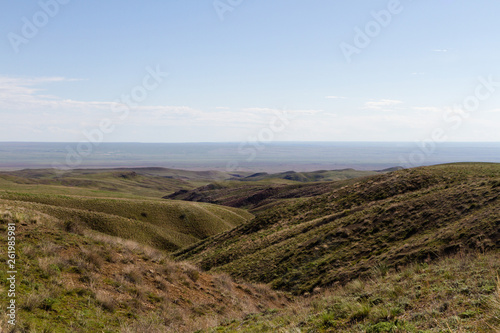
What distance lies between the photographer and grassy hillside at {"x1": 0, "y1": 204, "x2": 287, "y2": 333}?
9367 mm

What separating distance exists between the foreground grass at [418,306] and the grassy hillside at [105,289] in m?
2.24

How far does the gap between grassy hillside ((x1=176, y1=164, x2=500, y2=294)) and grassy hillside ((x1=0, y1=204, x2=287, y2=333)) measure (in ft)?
12.9

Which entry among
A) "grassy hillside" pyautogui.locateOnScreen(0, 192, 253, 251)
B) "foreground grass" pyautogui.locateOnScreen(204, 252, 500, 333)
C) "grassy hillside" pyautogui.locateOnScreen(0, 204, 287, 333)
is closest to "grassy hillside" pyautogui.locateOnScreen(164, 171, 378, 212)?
"grassy hillside" pyautogui.locateOnScreen(0, 192, 253, 251)

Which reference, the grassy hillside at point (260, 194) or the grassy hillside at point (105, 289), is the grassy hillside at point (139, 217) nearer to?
the grassy hillside at point (105, 289)

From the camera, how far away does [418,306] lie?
7867mm

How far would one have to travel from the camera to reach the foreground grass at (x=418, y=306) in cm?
634

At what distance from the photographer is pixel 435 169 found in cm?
3338

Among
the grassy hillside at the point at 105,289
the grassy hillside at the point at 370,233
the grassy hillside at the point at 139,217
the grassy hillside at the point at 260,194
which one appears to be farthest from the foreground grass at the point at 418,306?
the grassy hillside at the point at 260,194

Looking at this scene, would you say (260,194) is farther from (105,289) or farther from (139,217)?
(105,289)

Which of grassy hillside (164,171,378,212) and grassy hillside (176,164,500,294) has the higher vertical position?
grassy hillside (176,164,500,294)

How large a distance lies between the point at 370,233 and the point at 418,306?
13.4 m

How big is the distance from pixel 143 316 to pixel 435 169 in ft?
109

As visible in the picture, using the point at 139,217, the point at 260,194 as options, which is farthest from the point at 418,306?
the point at 260,194

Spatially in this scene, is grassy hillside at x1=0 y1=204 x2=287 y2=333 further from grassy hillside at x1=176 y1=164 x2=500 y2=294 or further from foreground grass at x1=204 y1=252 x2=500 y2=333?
grassy hillside at x1=176 y1=164 x2=500 y2=294
